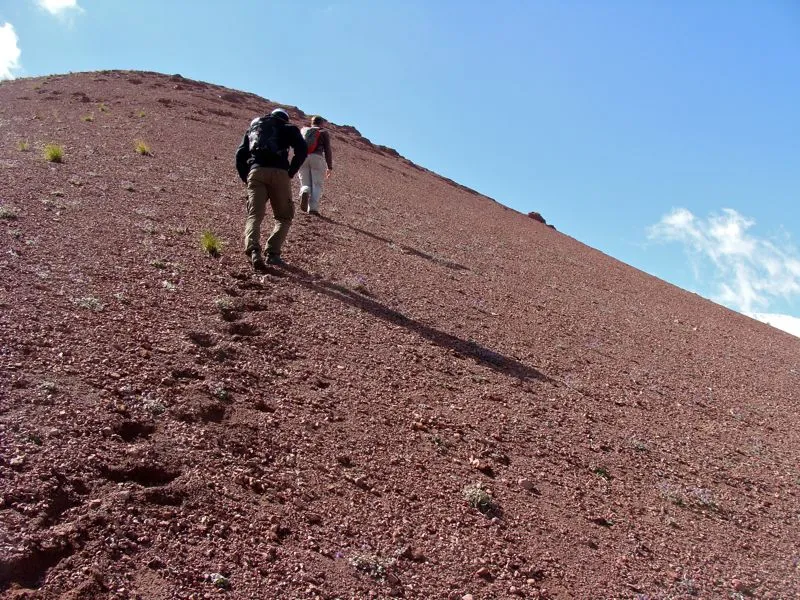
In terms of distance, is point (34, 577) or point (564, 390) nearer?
point (34, 577)

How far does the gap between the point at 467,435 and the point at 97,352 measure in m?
2.47

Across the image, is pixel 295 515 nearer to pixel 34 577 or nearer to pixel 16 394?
pixel 34 577

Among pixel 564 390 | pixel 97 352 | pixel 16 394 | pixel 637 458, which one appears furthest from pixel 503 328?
pixel 16 394

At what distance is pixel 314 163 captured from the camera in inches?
412

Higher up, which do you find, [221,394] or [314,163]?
[314,163]

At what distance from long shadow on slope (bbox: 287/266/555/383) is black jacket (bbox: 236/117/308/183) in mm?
1140

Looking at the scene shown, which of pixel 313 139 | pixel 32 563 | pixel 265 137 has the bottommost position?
pixel 32 563

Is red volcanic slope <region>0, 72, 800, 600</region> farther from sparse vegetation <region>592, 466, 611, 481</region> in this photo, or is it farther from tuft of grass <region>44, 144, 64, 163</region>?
tuft of grass <region>44, 144, 64, 163</region>

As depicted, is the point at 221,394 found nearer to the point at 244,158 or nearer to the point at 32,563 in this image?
the point at 32,563

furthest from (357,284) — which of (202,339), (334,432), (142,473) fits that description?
(142,473)

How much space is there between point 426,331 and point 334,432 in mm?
2673

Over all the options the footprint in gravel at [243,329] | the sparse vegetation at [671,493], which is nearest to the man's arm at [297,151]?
the footprint in gravel at [243,329]

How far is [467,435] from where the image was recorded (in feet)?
14.5

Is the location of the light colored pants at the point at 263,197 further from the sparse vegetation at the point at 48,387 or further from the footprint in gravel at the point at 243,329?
the sparse vegetation at the point at 48,387
